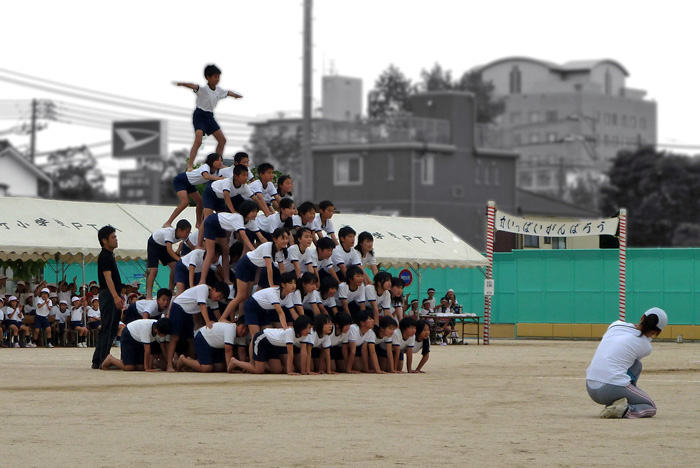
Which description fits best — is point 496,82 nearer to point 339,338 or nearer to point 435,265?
point 435,265

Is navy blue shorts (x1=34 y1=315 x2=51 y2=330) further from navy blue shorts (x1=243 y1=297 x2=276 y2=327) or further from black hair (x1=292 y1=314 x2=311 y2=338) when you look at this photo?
black hair (x1=292 y1=314 x2=311 y2=338)

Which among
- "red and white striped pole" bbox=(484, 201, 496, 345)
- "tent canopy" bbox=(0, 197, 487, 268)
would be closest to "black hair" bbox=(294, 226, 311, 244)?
"tent canopy" bbox=(0, 197, 487, 268)

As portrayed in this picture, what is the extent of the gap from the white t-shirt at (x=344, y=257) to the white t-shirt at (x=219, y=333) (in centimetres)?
187

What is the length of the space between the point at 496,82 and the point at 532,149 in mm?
15862

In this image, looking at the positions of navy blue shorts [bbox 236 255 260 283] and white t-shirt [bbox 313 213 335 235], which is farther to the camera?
white t-shirt [bbox 313 213 335 235]

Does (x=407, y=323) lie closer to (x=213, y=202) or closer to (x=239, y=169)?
(x=239, y=169)

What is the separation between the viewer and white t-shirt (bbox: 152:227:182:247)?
786 inches

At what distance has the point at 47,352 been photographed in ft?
84.0

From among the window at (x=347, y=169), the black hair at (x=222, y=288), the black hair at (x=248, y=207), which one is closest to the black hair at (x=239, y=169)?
the black hair at (x=248, y=207)

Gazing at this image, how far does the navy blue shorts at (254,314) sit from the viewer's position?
58.1 ft

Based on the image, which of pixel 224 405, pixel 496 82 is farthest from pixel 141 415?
pixel 496 82

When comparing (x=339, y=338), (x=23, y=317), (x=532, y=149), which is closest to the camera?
(x=339, y=338)

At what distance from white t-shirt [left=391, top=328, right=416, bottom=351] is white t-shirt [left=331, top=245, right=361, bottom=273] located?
126 centimetres

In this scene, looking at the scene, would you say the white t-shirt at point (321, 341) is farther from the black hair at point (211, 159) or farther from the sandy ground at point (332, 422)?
the black hair at point (211, 159)
